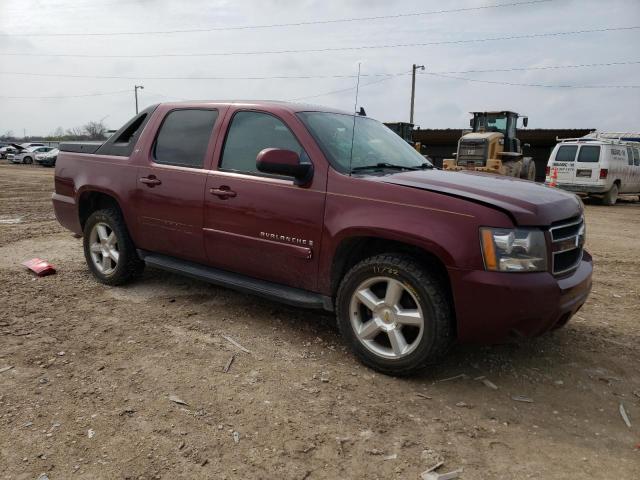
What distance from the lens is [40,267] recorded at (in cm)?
555

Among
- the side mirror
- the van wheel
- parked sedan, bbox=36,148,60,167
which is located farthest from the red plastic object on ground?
parked sedan, bbox=36,148,60,167

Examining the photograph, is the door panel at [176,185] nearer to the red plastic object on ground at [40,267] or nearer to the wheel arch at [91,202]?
the wheel arch at [91,202]

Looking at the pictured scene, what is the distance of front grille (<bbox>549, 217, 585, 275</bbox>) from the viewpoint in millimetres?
3078

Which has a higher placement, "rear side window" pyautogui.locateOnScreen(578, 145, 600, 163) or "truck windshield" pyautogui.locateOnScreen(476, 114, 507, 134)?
"truck windshield" pyautogui.locateOnScreen(476, 114, 507, 134)

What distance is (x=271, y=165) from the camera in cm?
344

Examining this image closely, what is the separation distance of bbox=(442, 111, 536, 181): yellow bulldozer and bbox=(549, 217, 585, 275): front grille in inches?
564

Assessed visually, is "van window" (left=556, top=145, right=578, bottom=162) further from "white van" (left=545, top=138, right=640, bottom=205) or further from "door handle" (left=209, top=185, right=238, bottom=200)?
"door handle" (left=209, top=185, right=238, bottom=200)

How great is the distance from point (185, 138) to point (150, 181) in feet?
1.63

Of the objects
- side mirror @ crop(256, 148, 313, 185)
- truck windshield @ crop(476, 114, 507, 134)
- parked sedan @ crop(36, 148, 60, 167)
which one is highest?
truck windshield @ crop(476, 114, 507, 134)

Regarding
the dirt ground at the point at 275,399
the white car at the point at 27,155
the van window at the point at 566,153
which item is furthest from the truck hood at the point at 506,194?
the white car at the point at 27,155

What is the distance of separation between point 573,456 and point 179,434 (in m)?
2.00

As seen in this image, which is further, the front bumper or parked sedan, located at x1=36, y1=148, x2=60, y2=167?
parked sedan, located at x1=36, y1=148, x2=60, y2=167

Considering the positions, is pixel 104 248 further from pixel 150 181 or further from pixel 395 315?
pixel 395 315

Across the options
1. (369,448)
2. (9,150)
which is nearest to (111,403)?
(369,448)
